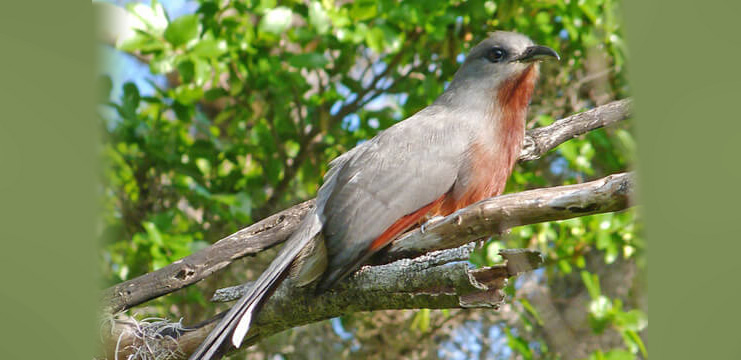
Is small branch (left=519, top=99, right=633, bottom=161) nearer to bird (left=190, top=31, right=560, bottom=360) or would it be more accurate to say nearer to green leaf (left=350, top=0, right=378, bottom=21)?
bird (left=190, top=31, right=560, bottom=360)

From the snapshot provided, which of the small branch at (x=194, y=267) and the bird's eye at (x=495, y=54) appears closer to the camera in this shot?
the small branch at (x=194, y=267)

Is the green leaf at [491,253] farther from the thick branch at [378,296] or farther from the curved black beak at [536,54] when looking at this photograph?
the thick branch at [378,296]

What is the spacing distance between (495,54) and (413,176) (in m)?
1.00

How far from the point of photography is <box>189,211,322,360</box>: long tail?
238cm

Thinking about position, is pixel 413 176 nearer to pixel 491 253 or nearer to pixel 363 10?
pixel 363 10

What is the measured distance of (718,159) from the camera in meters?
0.55

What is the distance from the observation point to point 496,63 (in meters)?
3.58

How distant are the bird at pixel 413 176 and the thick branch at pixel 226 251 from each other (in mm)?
126

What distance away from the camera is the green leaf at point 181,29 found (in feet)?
12.1

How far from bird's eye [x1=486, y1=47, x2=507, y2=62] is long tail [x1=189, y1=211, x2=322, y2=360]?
54.2 inches

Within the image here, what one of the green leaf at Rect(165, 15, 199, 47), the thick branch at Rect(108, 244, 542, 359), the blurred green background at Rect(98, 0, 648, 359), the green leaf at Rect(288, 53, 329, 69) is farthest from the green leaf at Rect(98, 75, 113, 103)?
the thick branch at Rect(108, 244, 542, 359)

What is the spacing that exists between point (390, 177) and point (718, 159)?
8.03ft

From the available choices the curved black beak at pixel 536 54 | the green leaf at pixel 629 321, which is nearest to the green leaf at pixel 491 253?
the green leaf at pixel 629 321

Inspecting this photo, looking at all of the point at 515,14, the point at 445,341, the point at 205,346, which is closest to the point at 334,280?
the point at 205,346
